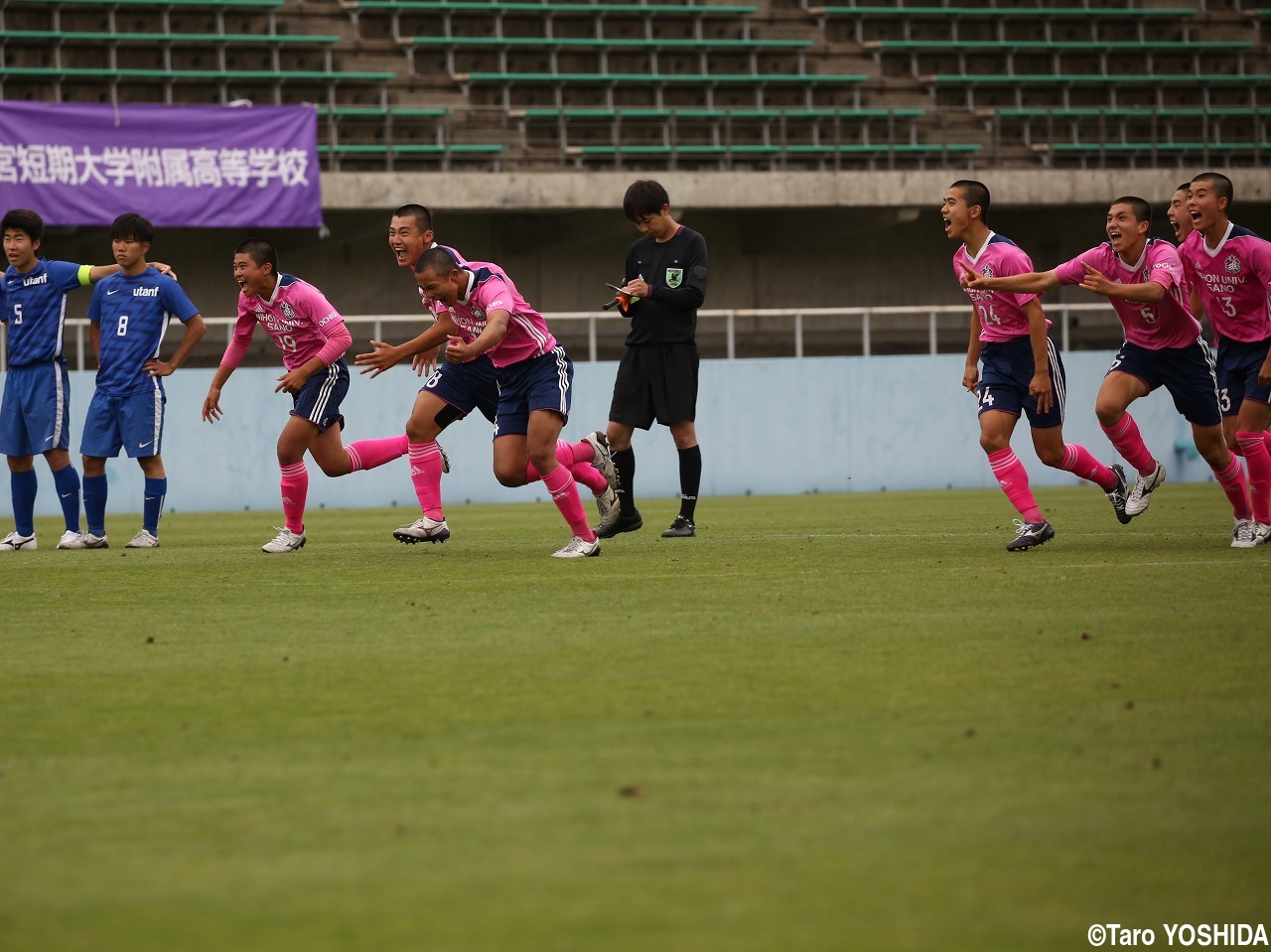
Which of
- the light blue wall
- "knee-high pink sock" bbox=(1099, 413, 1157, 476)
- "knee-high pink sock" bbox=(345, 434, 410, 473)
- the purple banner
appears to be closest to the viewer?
"knee-high pink sock" bbox=(1099, 413, 1157, 476)

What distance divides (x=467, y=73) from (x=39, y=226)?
15.5 metres

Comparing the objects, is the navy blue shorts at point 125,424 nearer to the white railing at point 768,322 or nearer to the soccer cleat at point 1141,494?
the soccer cleat at point 1141,494

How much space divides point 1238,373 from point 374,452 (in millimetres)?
5157

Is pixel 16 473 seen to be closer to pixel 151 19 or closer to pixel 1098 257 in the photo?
pixel 1098 257

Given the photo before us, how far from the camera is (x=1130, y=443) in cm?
920

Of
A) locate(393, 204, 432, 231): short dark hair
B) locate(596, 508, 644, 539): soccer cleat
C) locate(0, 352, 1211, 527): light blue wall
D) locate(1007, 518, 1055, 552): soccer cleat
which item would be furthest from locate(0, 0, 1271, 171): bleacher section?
locate(1007, 518, 1055, 552): soccer cleat

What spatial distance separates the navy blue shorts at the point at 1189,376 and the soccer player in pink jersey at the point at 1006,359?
0.52 metres

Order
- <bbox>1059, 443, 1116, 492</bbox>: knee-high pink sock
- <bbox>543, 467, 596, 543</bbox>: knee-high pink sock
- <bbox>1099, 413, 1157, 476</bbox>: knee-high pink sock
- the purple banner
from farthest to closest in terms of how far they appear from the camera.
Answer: the purple banner → <bbox>1099, 413, 1157, 476</bbox>: knee-high pink sock → <bbox>1059, 443, 1116, 492</bbox>: knee-high pink sock → <bbox>543, 467, 596, 543</bbox>: knee-high pink sock

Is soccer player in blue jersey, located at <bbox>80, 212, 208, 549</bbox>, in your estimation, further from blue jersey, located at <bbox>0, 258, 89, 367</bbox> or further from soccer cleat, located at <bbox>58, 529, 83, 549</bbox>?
blue jersey, located at <bbox>0, 258, 89, 367</bbox>

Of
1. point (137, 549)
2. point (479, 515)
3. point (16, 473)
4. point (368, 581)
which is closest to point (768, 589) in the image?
point (368, 581)

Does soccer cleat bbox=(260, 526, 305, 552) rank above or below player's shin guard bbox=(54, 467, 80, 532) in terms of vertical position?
below

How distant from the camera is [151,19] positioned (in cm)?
2423

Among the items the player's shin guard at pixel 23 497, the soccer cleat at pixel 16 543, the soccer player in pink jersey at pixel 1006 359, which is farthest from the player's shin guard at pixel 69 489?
the soccer player in pink jersey at pixel 1006 359

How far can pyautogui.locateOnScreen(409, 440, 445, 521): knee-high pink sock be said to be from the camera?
9.35 meters
